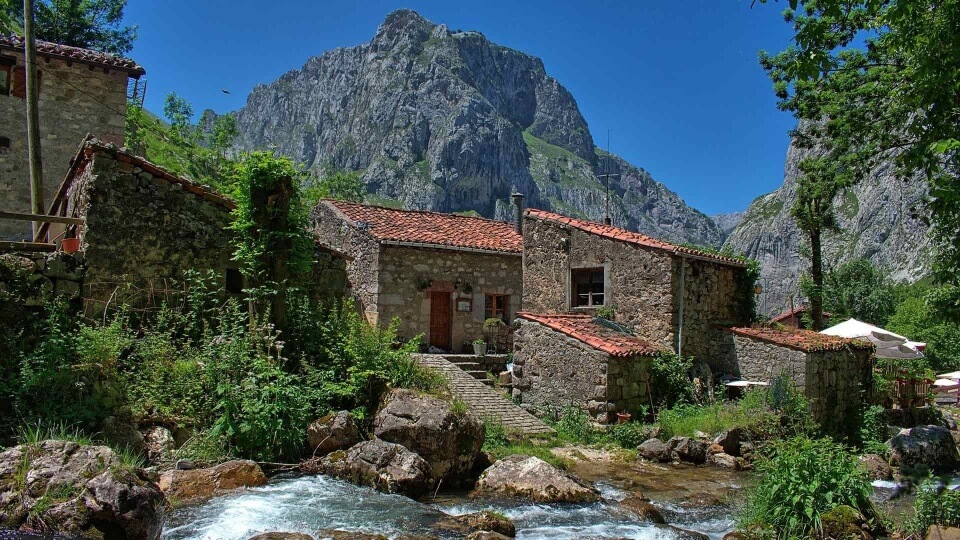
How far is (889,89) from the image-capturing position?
13.5 m

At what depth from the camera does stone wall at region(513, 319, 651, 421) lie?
574 inches

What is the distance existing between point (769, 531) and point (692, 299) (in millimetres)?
9941

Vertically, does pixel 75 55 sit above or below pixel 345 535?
above

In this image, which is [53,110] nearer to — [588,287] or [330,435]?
[330,435]

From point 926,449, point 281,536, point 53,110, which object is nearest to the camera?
point 281,536

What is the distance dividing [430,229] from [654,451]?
11187 millimetres

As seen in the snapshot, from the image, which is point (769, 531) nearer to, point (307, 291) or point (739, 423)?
point (739, 423)

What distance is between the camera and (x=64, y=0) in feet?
99.6

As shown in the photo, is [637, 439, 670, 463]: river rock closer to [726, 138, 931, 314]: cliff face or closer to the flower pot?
the flower pot

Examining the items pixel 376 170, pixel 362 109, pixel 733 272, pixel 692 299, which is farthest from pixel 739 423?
pixel 362 109

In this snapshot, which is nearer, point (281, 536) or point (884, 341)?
point (281, 536)

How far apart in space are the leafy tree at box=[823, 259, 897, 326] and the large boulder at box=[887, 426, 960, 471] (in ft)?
86.6

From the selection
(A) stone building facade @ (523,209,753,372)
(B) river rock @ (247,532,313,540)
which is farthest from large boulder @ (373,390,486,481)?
(A) stone building facade @ (523,209,753,372)

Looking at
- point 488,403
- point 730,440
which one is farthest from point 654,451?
point 488,403
